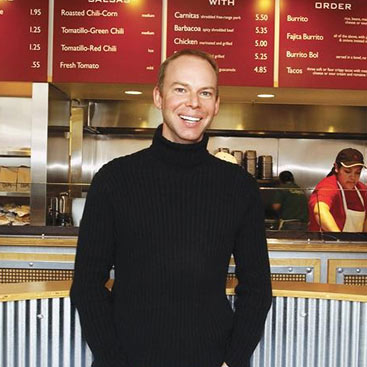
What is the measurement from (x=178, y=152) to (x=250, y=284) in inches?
13.3

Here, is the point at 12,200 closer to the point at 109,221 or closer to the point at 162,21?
the point at 162,21

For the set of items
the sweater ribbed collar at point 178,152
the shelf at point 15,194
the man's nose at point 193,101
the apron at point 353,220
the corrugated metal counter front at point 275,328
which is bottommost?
the corrugated metal counter front at point 275,328

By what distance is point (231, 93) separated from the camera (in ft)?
→ 14.9

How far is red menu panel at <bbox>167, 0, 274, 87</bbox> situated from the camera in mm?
4004

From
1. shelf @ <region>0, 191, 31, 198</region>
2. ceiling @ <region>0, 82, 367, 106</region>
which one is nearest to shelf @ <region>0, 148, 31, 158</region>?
ceiling @ <region>0, 82, 367, 106</region>

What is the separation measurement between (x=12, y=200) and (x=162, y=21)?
142 cm

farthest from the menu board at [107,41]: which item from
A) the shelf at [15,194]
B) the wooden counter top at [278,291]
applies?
the wooden counter top at [278,291]

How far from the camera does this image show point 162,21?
4.00 meters

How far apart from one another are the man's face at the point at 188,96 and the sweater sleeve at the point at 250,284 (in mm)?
188

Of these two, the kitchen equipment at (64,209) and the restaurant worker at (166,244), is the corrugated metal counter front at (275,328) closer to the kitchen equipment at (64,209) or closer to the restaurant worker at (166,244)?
the restaurant worker at (166,244)

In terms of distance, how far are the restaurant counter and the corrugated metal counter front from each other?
1.10m

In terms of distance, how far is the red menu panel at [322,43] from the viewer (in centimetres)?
402

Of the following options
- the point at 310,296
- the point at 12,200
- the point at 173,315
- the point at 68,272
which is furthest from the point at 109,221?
the point at 12,200

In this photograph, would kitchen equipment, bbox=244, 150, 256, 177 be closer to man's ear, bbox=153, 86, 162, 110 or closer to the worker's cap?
the worker's cap
